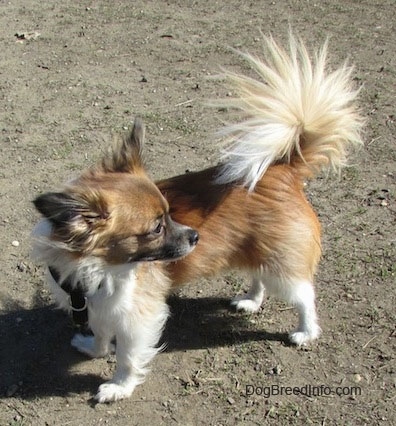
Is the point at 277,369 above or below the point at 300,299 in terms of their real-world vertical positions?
below

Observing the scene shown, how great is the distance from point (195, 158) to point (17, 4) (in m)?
4.10

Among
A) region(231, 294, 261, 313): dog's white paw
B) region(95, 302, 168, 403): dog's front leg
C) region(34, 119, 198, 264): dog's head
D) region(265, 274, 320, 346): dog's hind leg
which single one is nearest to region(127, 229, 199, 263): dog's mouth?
Result: region(34, 119, 198, 264): dog's head

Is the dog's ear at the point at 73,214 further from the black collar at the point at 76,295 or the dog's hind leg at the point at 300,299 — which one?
the dog's hind leg at the point at 300,299

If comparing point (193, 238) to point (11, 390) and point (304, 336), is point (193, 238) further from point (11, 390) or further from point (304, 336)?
point (11, 390)

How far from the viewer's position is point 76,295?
9.75ft

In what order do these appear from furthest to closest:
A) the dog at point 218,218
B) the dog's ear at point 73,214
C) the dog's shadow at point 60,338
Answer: the dog's shadow at point 60,338, the dog at point 218,218, the dog's ear at point 73,214

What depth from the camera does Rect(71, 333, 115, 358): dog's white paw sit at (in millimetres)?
3518

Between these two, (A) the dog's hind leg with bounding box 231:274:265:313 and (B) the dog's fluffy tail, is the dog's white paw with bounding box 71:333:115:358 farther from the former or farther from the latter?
(B) the dog's fluffy tail

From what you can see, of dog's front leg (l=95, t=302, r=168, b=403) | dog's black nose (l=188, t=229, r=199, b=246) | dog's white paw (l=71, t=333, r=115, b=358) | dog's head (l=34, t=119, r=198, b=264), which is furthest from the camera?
dog's white paw (l=71, t=333, r=115, b=358)

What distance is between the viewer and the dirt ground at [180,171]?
3.33 m

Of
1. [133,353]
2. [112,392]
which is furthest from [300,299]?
[112,392]

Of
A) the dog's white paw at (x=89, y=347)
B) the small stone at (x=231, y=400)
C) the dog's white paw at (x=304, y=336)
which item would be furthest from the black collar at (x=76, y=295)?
the dog's white paw at (x=304, y=336)

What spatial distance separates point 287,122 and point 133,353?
1494 mm

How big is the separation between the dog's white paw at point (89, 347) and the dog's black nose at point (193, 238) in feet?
3.24
